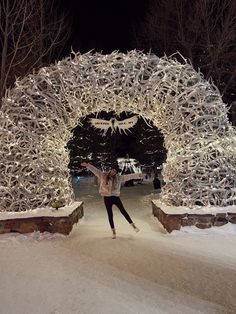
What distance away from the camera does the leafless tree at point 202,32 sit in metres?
17.5

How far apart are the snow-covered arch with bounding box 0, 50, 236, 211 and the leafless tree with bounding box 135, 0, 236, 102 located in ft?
30.1

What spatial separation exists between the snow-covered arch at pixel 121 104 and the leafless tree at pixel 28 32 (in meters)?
6.25

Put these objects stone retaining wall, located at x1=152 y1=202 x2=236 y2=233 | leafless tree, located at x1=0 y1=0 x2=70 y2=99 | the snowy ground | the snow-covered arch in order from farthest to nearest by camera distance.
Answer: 1. leafless tree, located at x1=0 y1=0 x2=70 y2=99
2. the snow-covered arch
3. stone retaining wall, located at x1=152 y1=202 x2=236 y2=233
4. the snowy ground

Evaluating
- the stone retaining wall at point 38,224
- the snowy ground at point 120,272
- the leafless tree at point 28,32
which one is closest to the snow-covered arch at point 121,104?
the stone retaining wall at point 38,224

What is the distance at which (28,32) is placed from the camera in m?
16.2

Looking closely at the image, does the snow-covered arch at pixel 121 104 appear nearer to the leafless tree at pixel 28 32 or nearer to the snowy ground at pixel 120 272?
the snowy ground at pixel 120 272

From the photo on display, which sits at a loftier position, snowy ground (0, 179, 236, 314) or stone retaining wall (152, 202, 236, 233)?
stone retaining wall (152, 202, 236, 233)

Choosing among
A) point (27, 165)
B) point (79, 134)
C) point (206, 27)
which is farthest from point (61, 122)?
point (79, 134)

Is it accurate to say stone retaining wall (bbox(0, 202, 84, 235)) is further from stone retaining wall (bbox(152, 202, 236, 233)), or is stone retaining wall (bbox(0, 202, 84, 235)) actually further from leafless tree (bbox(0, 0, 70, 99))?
leafless tree (bbox(0, 0, 70, 99))

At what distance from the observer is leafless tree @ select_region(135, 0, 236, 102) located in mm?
Answer: 17453

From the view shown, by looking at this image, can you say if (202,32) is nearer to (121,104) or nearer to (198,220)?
(121,104)

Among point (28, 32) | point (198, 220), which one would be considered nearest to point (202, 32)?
point (28, 32)

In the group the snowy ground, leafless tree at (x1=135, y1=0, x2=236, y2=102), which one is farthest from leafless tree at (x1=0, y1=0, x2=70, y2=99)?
the snowy ground

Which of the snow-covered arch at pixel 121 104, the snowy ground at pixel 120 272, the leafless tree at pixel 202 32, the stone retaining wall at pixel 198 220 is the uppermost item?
the leafless tree at pixel 202 32
